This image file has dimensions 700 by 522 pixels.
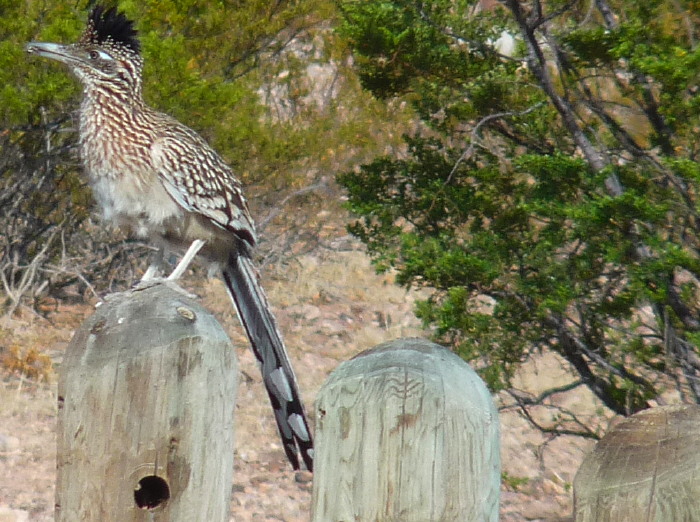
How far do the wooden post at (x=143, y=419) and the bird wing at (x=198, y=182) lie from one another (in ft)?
8.90

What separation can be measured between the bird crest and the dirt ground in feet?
7.39

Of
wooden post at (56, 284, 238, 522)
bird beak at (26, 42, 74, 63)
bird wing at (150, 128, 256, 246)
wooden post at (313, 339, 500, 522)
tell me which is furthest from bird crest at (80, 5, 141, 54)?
wooden post at (313, 339, 500, 522)

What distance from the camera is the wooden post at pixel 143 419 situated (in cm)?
223

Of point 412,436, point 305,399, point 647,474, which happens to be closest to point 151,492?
point 412,436

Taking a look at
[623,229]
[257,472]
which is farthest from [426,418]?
[257,472]

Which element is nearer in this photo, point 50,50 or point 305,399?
point 50,50

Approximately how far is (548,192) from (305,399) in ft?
10.3

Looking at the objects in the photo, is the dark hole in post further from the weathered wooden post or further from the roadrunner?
the roadrunner

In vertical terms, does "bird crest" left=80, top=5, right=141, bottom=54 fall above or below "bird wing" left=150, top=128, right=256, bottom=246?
above

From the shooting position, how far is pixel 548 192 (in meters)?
4.74

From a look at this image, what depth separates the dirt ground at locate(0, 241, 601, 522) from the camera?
19.5 feet

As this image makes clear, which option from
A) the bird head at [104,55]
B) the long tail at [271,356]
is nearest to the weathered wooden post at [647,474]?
the long tail at [271,356]

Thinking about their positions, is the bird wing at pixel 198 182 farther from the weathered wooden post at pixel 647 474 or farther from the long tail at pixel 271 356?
the weathered wooden post at pixel 647 474

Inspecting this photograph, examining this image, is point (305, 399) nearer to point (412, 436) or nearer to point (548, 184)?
point (548, 184)
